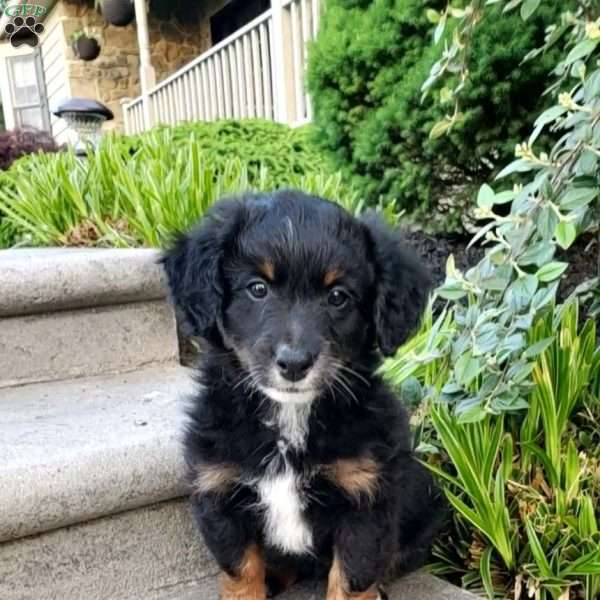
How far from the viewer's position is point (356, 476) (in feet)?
5.08

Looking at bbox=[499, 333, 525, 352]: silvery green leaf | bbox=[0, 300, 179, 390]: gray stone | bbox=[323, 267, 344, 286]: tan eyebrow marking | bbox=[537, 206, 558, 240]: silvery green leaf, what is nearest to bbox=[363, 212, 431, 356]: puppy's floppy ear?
bbox=[323, 267, 344, 286]: tan eyebrow marking

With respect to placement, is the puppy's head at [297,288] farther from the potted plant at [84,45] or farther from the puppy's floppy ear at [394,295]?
the potted plant at [84,45]

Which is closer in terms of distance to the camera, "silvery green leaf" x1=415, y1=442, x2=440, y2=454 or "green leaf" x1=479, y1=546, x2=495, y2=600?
"green leaf" x1=479, y1=546, x2=495, y2=600

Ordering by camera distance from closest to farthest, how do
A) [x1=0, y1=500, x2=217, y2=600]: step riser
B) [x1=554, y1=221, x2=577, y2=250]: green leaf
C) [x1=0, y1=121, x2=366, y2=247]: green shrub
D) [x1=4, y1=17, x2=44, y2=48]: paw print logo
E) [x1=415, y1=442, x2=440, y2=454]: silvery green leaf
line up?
[x1=554, y1=221, x2=577, y2=250]: green leaf, [x1=0, y1=500, x2=217, y2=600]: step riser, [x1=415, y1=442, x2=440, y2=454]: silvery green leaf, [x1=0, y1=121, x2=366, y2=247]: green shrub, [x1=4, y1=17, x2=44, y2=48]: paw print logo

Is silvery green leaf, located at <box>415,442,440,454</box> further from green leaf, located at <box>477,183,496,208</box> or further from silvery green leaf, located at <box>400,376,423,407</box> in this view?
green leaf, located at <box>477,183,496,208</box>

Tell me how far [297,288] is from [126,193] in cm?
216

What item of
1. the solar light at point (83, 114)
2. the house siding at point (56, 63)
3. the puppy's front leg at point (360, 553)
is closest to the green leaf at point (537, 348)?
the puppy's front leg at point (360, 553)

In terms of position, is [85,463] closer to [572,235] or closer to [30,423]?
[30,423]

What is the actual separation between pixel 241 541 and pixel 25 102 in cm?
1726

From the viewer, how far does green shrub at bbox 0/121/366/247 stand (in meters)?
3.23

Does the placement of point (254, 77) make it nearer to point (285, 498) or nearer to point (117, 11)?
point (117, 11)

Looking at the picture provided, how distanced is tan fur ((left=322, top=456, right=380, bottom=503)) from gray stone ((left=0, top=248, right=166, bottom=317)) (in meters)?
0.92

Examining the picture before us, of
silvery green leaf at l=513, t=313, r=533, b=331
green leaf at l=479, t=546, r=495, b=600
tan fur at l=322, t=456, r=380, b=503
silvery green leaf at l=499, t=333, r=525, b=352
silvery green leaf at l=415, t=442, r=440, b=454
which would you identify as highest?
silvery green leaf at l=513, t=313, r=533, b=331

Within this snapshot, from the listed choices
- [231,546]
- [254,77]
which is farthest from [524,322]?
[254,77]
